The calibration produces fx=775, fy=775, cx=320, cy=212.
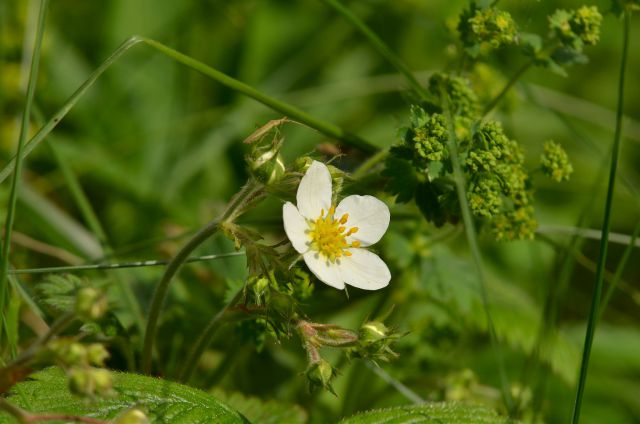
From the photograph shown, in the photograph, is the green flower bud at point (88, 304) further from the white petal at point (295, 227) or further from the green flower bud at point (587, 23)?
the green flower bud at point (587, 23)

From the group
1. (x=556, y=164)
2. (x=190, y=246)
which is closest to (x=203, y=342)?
(x=190, y=246)

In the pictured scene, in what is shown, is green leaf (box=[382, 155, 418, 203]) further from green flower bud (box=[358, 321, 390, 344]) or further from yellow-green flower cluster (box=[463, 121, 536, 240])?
green flower bud (box=[358, 321, 390, 344])

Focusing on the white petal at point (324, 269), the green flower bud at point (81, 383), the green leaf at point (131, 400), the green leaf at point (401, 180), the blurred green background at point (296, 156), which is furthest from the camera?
the blurred green background at point (296, 156)

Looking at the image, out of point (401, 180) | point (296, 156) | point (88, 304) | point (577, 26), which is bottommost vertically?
point (88, 304)

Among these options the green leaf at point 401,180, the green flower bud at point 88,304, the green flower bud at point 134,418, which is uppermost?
the green leaf at point 401,180

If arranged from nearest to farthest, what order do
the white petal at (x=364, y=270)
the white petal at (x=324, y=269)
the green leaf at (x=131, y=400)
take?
the green leaf at (x=131, y=400)
the white petal at (x=324, y=269)
the white petal at (x=364, y=270)

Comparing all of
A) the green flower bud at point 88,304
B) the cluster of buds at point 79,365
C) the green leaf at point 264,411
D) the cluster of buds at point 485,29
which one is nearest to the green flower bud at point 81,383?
the cluster of buds at point 79,365

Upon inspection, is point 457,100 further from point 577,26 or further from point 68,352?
point 68,352

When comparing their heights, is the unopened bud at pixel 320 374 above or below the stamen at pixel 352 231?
below
